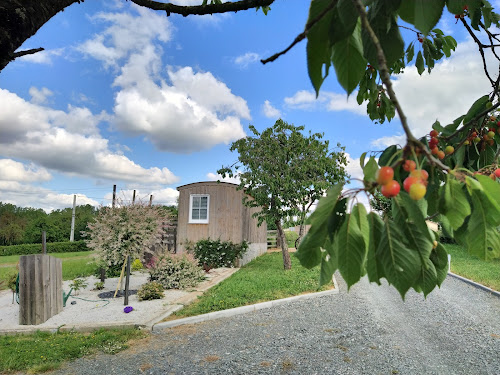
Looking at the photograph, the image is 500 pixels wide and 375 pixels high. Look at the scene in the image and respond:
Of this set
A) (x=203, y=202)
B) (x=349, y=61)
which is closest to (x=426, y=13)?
(x=349, y=61)

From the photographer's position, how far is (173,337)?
562 centimetres

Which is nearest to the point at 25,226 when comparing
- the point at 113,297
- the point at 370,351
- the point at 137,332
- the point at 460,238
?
the point at 113,297

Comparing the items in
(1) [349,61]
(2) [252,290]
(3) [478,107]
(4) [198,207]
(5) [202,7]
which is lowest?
(2) [252,290]

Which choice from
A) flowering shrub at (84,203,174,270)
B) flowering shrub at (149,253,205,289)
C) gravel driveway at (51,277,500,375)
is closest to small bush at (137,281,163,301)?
flowering shrub at (84,203,174,270)

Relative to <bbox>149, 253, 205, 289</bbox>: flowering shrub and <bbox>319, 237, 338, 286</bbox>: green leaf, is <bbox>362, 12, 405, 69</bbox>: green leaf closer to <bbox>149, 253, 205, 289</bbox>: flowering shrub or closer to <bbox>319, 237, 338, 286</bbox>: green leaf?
<bbox>319, 237, 338, 286</bbox>: green leaf

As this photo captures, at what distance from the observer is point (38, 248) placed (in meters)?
32.6

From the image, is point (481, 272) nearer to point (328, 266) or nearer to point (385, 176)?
point (328, 266)

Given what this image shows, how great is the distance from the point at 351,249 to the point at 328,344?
17.2ft

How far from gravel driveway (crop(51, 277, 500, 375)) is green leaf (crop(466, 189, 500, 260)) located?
13.4 feet

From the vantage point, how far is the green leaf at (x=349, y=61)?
0.74 m

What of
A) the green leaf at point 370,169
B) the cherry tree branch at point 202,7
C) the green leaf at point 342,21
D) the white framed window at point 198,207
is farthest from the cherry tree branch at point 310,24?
the white framed window at point 198,207

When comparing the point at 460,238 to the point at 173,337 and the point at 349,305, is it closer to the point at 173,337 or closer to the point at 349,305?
the point at 173,337

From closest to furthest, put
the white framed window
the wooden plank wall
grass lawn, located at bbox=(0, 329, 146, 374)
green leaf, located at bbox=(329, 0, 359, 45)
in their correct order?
green leaf, located at bbox=(329, 0, 359, 45) < grass lawn, located at bbox=(0, 329, 146, 374) < the wooden plank wall < the white framed window

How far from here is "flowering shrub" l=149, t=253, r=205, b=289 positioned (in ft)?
31.6
